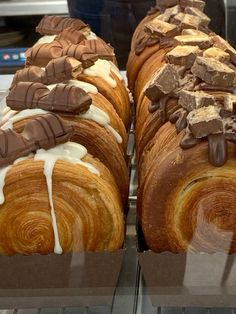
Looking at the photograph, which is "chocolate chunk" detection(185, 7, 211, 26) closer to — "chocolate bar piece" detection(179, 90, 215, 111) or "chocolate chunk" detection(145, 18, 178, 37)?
"chocolate chunk" detection(145, 18, 178, 37)

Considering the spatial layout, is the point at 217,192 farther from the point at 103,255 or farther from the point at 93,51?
the point at 93,51

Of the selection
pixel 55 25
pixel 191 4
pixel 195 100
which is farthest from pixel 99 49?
pixel 195 100

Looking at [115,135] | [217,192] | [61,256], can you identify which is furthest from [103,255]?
[115,135]

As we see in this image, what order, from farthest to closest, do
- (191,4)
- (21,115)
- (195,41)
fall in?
(191,4)
(195,41)
(21,115)

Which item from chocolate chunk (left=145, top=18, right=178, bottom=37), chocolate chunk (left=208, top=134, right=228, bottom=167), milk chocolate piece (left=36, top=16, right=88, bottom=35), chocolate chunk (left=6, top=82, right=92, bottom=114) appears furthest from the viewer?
milk chocolate piece (left=36, top=16, right=88, bottom=35)

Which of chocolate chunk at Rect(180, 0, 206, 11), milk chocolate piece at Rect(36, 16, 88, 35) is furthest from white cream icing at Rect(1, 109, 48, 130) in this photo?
chocolate chunk at Rect(180, 0, 206, 11)

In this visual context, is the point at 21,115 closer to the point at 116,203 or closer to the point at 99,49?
the point at 116,203
